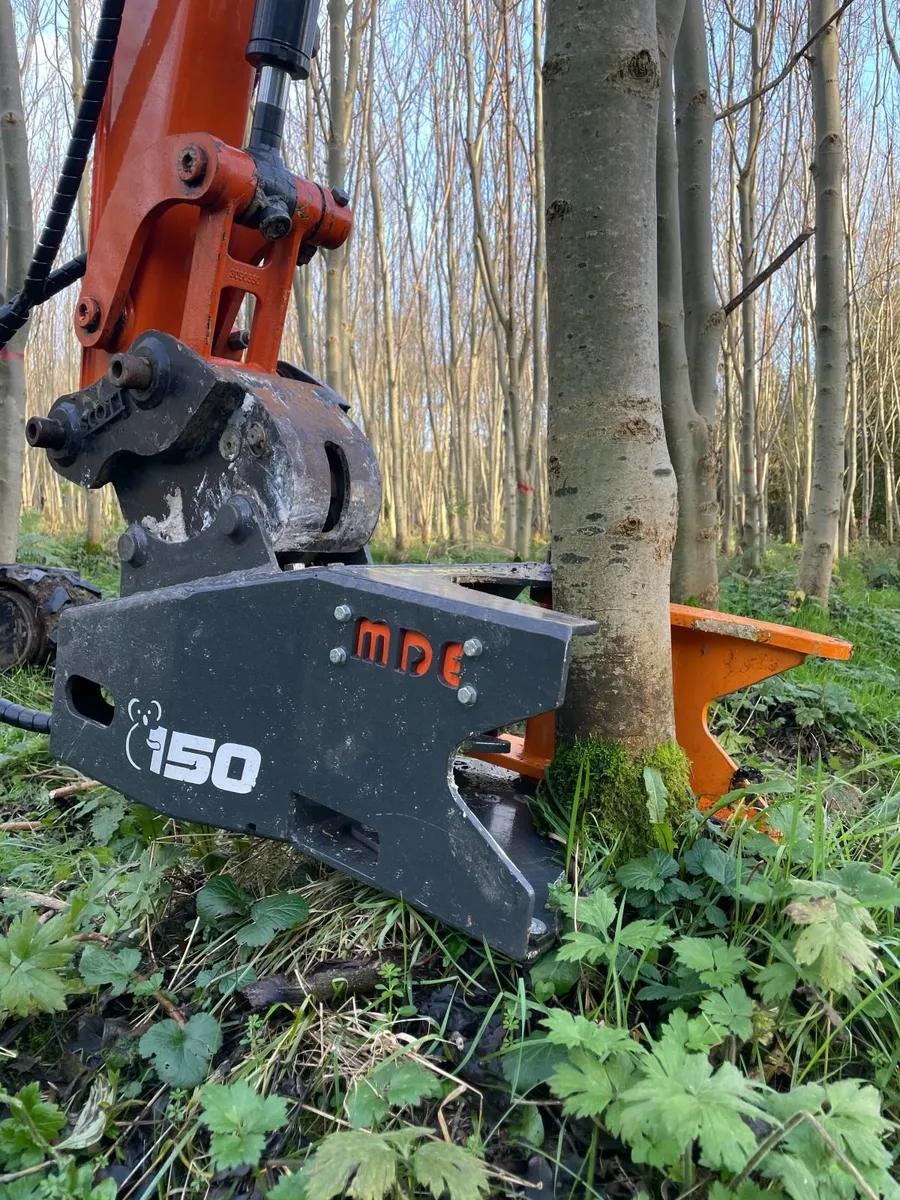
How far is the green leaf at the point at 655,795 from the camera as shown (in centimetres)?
161

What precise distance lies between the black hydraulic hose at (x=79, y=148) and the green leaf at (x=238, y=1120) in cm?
202

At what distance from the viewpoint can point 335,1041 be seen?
137 centimetres

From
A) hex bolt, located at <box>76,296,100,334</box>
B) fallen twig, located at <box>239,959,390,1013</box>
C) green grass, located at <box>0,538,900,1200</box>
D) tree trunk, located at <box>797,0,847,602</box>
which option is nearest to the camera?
green grass, located at <box>0,538,900,1200</box>

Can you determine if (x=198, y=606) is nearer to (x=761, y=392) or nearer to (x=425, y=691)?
(x=425, y=691)

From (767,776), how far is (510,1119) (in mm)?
1208

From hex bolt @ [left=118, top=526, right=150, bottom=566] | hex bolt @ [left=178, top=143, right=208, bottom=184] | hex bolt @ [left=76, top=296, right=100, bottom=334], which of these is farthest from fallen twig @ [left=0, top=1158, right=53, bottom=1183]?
hex bolt @ [left=178, top=143, right=208, bottom=184]

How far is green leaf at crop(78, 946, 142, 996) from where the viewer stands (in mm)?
1556

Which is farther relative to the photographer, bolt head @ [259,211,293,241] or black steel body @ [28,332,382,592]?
bolt head @ [259,211,293,241]

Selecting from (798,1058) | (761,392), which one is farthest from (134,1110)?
(761,392)

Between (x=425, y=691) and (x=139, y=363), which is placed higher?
(x=139, y=363)

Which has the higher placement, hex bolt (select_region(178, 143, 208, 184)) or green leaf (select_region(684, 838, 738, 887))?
hex bolt (select_region(178, 143, 208, 184))

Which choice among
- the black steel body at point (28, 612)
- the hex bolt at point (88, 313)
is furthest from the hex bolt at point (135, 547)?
the black steel body at point (28, 612)

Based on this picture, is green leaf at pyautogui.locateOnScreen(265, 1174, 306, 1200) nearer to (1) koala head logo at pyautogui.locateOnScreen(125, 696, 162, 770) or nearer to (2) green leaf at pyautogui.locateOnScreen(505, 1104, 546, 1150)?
(2) green leaf at pyautogui.locateOnScreen(505, 1104, 546, 1150)

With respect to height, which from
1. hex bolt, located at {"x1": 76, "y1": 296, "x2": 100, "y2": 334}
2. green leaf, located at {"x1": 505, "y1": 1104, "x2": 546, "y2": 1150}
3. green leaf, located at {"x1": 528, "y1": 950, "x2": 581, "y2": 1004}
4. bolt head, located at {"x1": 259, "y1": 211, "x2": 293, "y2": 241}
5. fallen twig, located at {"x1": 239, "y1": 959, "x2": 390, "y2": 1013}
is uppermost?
bolt head, located at {"x1": 259, "y1": 211, "x2": 293, "y2": 241}
